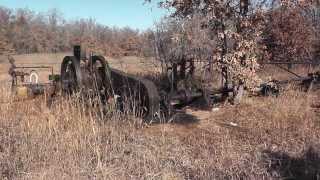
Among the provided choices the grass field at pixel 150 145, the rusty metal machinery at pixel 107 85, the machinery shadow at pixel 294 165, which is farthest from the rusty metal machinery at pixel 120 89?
the machinery shadow at pixel 294 165

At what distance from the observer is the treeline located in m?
37.0

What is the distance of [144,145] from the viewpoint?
7.73 m

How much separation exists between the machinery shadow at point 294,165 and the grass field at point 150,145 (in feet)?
0.04

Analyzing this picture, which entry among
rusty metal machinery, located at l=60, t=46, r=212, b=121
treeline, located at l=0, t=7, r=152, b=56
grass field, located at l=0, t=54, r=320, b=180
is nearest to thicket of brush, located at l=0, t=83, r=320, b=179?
Result: grass field, located at l=0, t=54, r=320, b=180

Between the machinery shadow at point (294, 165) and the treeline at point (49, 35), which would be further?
the treeline at point (49, 35)

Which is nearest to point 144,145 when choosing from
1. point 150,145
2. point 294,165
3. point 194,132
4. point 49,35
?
point 150,145

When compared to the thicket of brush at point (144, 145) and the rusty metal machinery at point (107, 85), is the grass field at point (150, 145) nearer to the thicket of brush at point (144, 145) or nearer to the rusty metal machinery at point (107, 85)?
the thicket of brush at point (144, 145)

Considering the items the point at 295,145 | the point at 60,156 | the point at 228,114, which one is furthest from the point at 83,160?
the point at 228,114

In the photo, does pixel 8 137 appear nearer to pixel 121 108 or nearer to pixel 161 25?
pixel 121 108

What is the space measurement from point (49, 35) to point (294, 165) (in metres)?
36.4

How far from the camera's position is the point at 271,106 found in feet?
37.2

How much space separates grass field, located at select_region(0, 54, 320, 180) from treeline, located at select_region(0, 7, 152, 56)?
24545mm

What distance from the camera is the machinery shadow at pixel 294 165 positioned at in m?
6.24

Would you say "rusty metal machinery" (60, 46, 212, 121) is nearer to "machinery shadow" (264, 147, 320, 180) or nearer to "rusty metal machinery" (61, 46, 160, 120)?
"rusty metal machinery" (61, 46, 160, 120)
